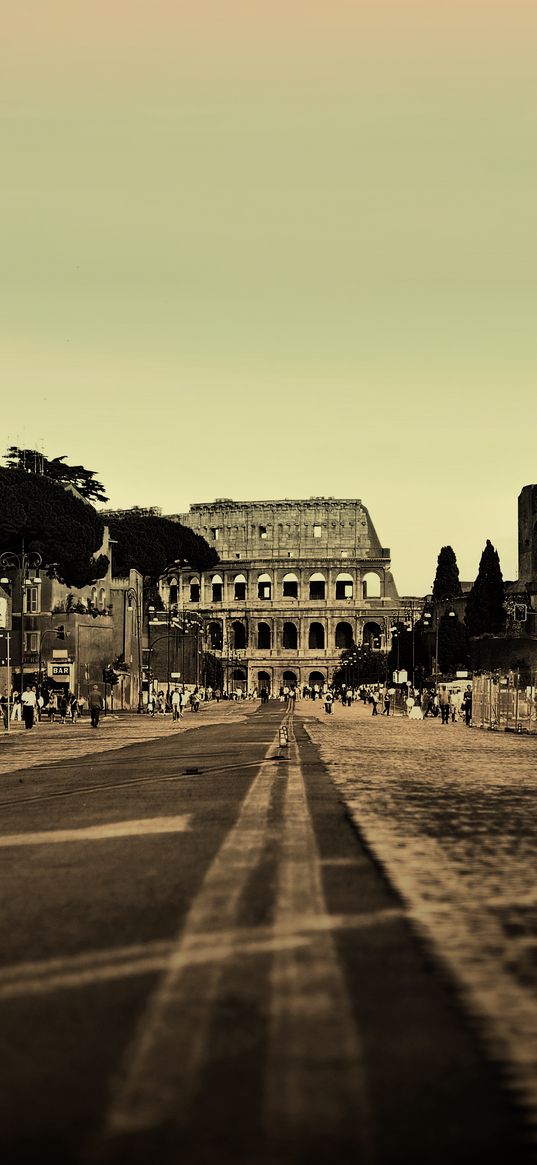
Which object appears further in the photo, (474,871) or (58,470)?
(58,470)

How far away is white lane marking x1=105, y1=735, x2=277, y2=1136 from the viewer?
478 centimetres

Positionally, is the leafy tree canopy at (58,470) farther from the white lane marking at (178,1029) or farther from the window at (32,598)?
the white lane marking at (178,1029)

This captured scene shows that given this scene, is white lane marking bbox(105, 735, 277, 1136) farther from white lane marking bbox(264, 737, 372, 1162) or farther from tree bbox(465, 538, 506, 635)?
tree bbox(465, 538, 506, 635)

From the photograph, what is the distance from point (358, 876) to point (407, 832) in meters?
3.55

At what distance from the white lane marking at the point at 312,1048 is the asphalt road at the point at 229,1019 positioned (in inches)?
0.5

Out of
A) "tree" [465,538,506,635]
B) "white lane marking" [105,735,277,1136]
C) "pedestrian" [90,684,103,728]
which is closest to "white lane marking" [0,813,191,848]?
"white lane marking" [105,735,277,1136]

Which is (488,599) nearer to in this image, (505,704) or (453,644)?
(453,644)

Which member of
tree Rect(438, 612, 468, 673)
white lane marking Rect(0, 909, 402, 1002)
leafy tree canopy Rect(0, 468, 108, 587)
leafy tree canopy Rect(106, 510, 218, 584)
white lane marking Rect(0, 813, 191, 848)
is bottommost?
white lane marking Rect(0, 813, 191, 848)

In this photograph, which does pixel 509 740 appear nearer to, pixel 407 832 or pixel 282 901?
pixel 407 832

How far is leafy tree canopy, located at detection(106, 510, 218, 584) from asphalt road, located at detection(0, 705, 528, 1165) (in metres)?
119

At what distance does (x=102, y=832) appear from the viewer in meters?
14.8

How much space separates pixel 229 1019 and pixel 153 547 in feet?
429

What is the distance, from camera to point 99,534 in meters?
100

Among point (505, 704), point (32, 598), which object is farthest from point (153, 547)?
point (505, 704)
